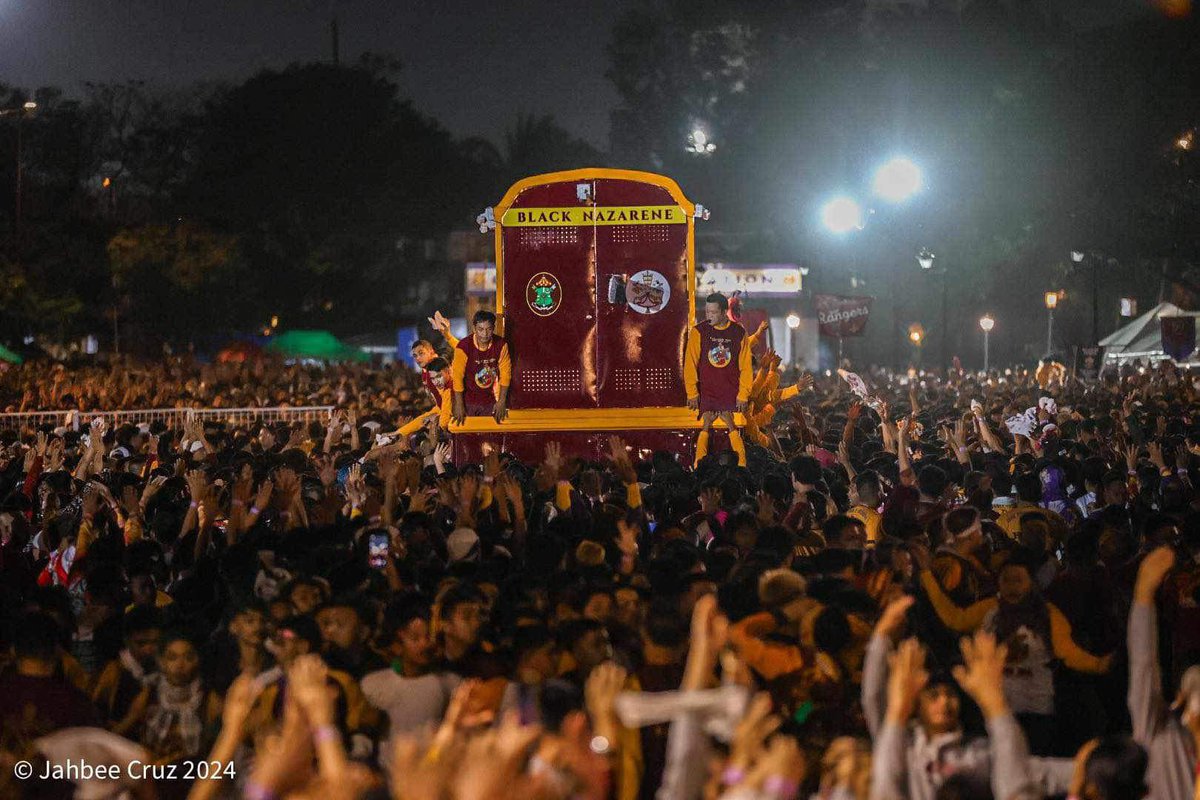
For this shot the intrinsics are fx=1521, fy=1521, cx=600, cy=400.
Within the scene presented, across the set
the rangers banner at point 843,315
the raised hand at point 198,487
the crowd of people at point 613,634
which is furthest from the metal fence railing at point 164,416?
the rangers banner at point 843,315

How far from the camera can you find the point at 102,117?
56.2 m

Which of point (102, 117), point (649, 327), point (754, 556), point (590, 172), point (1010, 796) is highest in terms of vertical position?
point (102, 117)

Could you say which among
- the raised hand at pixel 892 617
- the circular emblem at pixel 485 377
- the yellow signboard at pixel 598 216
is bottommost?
the raised hand at pixel 892 617

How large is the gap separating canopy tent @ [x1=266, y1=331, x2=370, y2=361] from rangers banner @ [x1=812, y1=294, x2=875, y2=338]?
70.7 ft

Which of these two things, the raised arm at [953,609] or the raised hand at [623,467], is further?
Answer: the raised hand at [623,467]

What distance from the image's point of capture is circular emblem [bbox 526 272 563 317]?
15.8 metres

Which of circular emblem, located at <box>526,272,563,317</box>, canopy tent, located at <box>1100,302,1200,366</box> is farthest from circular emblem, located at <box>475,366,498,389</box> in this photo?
canopy tent, located at <box>1100,302,1200,366</box>

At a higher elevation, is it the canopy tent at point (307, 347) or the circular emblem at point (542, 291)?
the canopy tent at point (307, 347)

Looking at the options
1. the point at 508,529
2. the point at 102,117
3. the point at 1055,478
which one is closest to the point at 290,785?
the point at 508,529

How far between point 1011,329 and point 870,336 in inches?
255

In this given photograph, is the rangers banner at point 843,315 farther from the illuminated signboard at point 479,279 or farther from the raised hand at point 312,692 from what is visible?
the raised hand at point 312,692

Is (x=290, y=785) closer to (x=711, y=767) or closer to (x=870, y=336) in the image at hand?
(x=711, y=767)

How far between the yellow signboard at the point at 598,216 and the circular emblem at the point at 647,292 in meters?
0.56

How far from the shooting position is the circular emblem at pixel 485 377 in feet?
50.2
